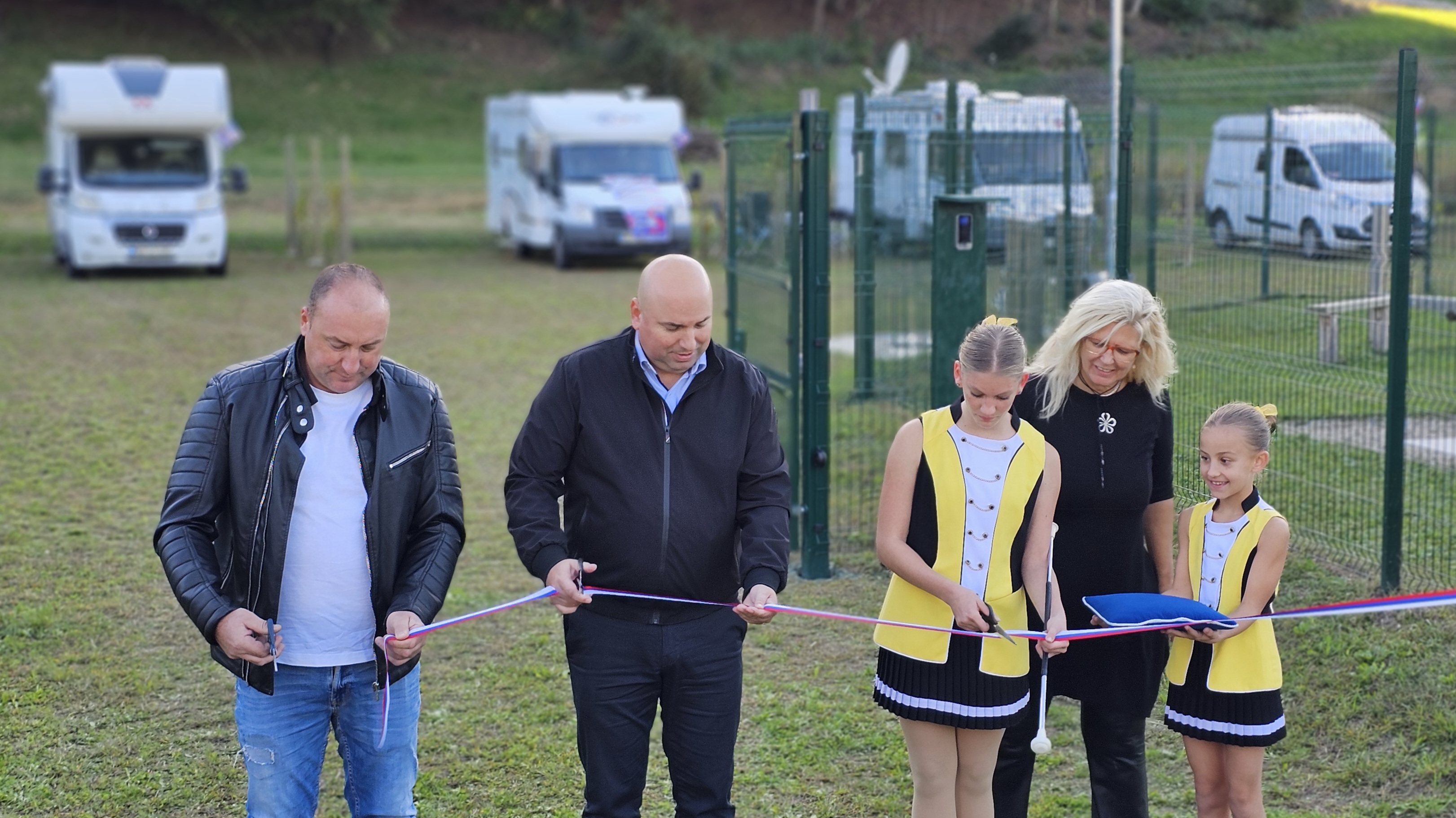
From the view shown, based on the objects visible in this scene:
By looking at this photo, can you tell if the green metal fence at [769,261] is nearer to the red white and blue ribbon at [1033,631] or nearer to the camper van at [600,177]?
the red white and blue ribbon at [1033,631]

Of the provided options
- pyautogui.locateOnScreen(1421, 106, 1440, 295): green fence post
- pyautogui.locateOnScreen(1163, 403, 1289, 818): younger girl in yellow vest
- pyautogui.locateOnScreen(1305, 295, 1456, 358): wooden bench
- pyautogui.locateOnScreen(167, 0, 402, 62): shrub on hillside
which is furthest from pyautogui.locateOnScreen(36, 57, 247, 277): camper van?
pyautogui.locateOnScreen(167, 0, 402, 62): shrub on hillside

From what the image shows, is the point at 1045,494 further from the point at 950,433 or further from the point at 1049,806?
the point at 1049,806

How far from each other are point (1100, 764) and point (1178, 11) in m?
7.03

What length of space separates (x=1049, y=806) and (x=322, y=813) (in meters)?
2.22

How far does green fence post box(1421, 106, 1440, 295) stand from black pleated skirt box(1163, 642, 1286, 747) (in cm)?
1000

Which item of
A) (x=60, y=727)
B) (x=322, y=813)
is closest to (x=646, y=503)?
(x=322, y=813)

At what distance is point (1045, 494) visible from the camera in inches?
131

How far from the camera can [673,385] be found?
3268 millimetres

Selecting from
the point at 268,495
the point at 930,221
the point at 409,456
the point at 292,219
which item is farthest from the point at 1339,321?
the point at 292,219

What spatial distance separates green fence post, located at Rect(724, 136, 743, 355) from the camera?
27.2 ft

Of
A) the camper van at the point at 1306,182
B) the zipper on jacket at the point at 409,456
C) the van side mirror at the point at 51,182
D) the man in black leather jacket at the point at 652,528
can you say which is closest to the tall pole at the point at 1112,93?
the camper van at the point at 1306,182

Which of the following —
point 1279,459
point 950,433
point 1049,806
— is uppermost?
point 950,433

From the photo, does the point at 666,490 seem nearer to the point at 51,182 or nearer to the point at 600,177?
the point at 51,182

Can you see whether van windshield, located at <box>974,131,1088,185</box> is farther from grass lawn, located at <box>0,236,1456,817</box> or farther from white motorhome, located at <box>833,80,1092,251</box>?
grass lawn, located at <box>0,236,1456,817</box>
